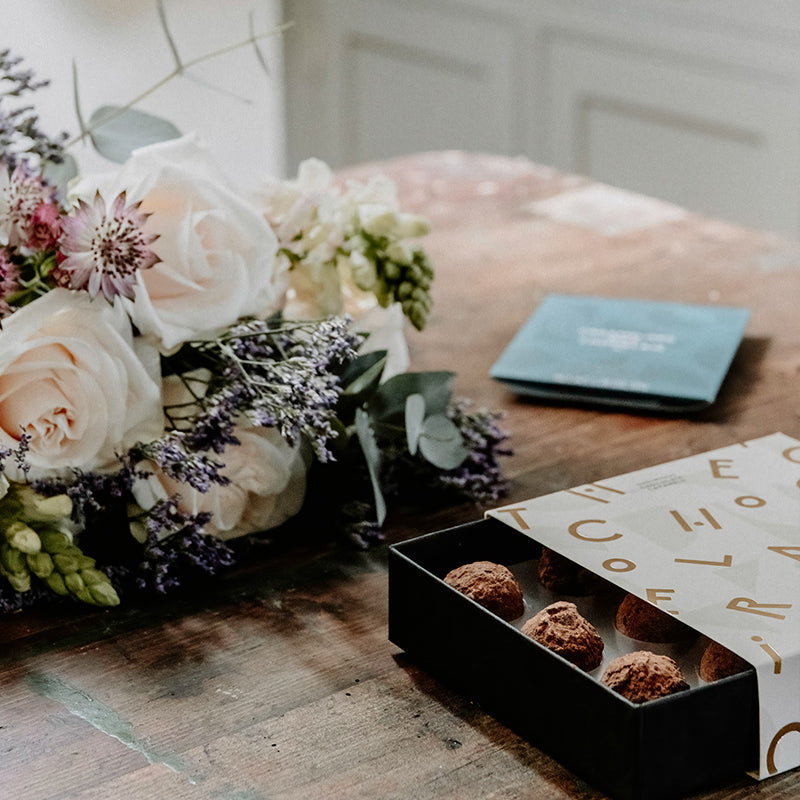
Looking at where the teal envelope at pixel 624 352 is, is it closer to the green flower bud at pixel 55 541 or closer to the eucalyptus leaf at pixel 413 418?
the eucalyptus leaf at pixel 413 418

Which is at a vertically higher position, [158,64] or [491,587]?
[491,587]

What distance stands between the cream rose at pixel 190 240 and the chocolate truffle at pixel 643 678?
0.36 m

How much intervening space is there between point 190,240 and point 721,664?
0.43 meters

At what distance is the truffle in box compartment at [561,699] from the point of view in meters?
0.58

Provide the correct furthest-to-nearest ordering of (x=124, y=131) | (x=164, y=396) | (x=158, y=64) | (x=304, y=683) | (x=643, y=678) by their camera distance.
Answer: (x=158, y=64)
(x=124, y=131)
(x=164, y=396)
(x=304, y=683)
(x=643, y=678)

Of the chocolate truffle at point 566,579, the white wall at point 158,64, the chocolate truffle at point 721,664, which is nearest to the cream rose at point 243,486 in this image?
the chocolate truffle at point 566,579

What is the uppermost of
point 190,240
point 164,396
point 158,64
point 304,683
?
point 190,240

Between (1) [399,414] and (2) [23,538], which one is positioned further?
(1) [399,414]

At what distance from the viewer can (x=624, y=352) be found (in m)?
1.22

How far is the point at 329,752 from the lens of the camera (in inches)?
26.0

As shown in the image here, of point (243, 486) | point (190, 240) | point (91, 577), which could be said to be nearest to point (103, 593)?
point (91, 577)

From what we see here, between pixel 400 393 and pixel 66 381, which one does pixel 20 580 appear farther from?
pixel 400 393

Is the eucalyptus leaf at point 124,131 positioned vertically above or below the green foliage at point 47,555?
above

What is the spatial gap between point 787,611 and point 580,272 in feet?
2.96
